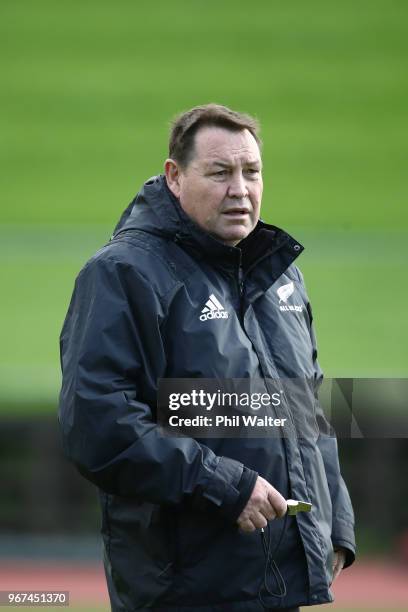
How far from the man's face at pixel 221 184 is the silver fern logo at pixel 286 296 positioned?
14 centimetres

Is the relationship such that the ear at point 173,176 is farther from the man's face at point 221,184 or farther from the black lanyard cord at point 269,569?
the black lanyard cord at point 269,569

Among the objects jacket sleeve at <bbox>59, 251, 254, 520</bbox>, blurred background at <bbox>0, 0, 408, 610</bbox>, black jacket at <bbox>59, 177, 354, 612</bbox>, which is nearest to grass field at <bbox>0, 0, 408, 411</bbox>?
blurred background at <bbox>0, 0, 408, 610</bbox>

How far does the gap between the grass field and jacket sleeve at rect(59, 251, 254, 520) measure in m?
5.11

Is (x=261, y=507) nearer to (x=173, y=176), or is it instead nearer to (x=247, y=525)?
(x=247, y=525)

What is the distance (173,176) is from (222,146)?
0.11m

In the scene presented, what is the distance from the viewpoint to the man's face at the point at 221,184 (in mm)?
2008

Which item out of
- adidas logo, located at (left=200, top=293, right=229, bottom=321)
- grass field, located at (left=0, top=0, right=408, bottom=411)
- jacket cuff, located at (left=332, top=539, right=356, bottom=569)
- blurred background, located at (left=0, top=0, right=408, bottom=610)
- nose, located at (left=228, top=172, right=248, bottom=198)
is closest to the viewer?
adidas logo, located at (left=200, top=293, right=229, bottom=321)

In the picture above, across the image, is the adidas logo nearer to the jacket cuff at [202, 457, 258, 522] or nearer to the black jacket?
the black jacket

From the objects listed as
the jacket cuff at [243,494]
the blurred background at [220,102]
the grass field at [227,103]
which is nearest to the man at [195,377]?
the jacket cuff at [243,494]

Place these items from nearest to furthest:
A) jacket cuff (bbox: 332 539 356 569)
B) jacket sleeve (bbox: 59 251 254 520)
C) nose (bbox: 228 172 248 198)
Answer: jacket sleeve (bbox: 59 251 254 520) < nose (bbox: 228 172 248 198) < jacket cuff (bbox: 332 539 356 569)

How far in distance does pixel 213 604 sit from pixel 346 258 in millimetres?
6219

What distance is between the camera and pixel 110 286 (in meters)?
1.86

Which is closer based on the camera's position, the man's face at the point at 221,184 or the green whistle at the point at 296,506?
the green whistle at the point at 296,506

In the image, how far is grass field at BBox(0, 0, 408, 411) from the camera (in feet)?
25.0
